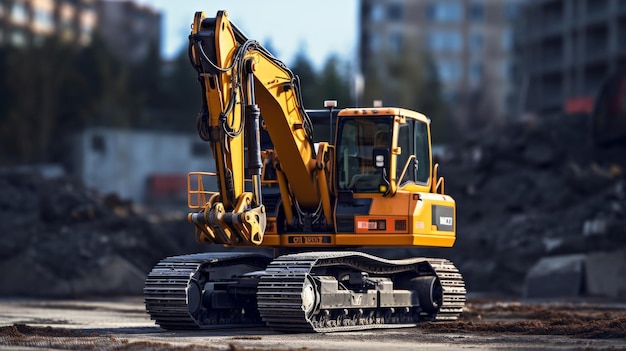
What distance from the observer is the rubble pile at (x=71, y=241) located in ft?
104

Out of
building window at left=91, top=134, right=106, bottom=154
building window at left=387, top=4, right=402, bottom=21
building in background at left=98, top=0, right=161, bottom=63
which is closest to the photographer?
building window at left=91, top=134, right=106, bottom=154

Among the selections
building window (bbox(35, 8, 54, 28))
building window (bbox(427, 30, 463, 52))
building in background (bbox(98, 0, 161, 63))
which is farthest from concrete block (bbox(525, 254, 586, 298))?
building in background (bbox(98, 0, 161, 63))

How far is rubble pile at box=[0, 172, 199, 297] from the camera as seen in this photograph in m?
→ 31.8

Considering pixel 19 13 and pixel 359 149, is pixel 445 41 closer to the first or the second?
pixel 19 13

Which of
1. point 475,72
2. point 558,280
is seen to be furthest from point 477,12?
point 558,280

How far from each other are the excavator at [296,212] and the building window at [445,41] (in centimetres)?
9793

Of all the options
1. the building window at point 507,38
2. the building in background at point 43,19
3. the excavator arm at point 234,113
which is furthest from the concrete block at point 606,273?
the building window at point 507,38

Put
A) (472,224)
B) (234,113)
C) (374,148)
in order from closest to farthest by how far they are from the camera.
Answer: (234,113) → (374,148) → (472,224)

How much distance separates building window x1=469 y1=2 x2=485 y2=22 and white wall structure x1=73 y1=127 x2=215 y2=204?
→ 47.9 meters

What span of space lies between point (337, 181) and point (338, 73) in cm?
7098

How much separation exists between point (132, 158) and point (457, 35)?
53.0m

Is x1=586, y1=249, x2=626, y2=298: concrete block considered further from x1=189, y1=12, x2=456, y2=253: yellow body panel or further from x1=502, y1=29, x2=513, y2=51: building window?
x1=502, y1=29, x2=513, y2=51: building window

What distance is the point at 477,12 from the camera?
118m

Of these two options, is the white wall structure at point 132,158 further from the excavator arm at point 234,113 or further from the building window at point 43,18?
the excavator arm at point 234,113
